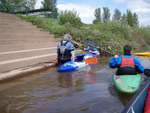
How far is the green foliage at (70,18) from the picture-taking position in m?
32.4

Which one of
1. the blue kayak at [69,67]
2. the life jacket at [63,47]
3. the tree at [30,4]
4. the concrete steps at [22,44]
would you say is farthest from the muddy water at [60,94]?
the tree at [30,4]

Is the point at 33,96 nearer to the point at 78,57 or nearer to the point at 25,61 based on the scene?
the point at 25,61

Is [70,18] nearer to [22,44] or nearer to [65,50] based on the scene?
[22,44]

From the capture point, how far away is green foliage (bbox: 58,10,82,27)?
32406mm

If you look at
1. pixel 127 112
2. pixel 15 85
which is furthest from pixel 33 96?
pixel 127 112

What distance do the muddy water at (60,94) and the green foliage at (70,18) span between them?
1688 cm

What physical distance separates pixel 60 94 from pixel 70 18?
21.5 meters

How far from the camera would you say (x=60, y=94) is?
11.5m

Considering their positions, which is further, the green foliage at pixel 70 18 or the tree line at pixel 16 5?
the green foliage at pixel 70 18

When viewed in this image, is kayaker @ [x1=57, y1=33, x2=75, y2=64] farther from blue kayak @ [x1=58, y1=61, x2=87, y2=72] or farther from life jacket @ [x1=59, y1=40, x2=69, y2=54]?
blue kayak @ [x1=58, y1=61, x2=87, y2=72]

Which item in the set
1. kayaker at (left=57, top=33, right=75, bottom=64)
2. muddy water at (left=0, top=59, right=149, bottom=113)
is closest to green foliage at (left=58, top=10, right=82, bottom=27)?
kayaker at (left=57, top=33, right=75, bottom=64)

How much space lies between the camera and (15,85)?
13.1 m

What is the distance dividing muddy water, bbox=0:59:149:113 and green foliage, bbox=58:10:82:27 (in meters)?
16.9

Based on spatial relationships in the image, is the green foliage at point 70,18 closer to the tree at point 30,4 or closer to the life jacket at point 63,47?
the tree at point 30,4
